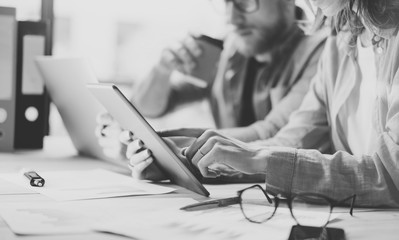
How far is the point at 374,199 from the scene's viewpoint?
110 centimetres

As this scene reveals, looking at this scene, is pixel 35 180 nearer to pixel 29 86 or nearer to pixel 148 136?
pixel 148 136

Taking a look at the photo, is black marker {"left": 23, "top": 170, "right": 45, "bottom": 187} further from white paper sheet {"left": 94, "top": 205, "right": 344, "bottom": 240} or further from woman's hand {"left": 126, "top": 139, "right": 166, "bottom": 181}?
white paper sheet {"left": 94, "top": 205, "right": 344, "bottom": 240}

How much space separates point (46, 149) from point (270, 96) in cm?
76

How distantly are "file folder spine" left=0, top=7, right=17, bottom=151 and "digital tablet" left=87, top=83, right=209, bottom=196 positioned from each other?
0.55 m

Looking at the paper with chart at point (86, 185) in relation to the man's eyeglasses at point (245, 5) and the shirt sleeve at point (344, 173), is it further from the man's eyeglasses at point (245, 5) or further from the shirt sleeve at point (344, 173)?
the man's eyeglasses at point (245, 5)

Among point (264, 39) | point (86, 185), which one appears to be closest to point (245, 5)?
point (264, 39)

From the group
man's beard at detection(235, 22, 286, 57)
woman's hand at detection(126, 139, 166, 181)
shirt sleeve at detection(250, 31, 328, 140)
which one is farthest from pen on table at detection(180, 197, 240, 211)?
man's beard at detection(235, 22, 286, 57)

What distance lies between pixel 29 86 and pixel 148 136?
0.83m

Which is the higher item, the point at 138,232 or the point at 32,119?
the point at 138,232

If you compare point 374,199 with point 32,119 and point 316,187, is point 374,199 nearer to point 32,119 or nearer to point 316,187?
point 316,187

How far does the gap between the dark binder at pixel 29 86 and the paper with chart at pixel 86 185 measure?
0.52 m

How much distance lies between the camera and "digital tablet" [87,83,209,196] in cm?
118

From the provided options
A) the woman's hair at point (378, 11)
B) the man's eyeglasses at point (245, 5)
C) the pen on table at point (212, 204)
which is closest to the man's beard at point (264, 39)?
the man's eyeglasses at point (245, 5)

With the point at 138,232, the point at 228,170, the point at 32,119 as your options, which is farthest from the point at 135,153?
the point at 32,119
